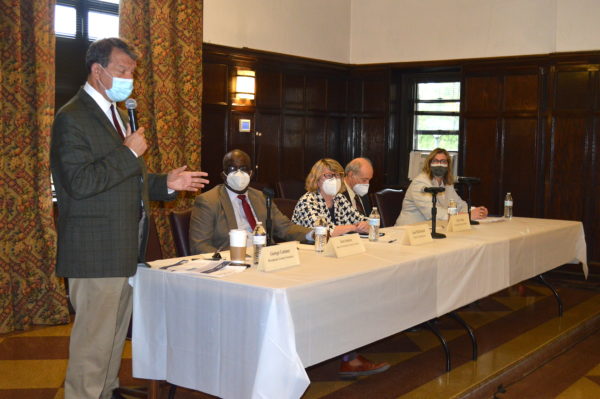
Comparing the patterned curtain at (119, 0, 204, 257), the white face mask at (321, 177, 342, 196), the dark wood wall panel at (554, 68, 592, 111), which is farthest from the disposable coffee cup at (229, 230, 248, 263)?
the dark wood wall panel at (554, 68, 592, 111)

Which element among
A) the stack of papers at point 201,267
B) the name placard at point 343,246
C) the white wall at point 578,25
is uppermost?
the white wall at point 578,25

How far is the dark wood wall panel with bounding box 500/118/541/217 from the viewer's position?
7.90 meters

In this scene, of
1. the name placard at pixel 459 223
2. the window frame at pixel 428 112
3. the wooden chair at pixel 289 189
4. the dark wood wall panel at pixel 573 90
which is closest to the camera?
the name placard at pixel 459 223

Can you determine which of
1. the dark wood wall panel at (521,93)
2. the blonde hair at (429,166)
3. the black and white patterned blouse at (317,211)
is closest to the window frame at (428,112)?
the dark wood wall panel at (521,93)

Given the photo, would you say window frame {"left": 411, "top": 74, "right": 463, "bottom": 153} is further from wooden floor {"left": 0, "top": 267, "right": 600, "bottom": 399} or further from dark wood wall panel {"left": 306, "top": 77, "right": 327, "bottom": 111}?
wooden floor {"left": 0, "top": 267, "right": 600, "bottom": 399}

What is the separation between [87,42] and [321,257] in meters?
3.47

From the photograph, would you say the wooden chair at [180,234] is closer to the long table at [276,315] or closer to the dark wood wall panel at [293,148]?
the long table at [276,315]

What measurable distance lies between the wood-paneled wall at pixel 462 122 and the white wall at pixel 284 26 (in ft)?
0.44

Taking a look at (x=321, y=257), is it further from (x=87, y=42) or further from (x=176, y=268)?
(x=87, y=42)

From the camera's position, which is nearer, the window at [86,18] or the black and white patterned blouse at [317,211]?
the black and white patterned blouse at [317,211]

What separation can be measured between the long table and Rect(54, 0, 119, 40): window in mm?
3322

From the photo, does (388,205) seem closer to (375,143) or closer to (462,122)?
(462,122)

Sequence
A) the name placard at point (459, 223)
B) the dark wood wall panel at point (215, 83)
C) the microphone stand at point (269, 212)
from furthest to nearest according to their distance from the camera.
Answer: the dark wood wall panel at point (215, 83) → the name placard at point (459, 223) → the microphone stand at point (269, 212)

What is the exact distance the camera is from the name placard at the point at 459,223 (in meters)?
4.98
